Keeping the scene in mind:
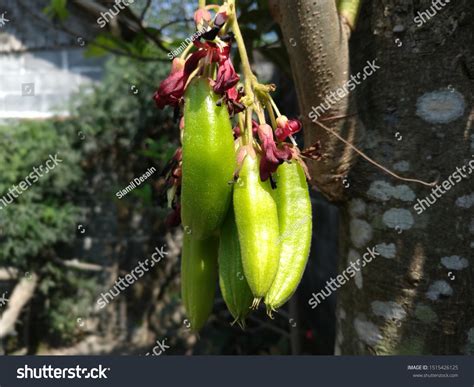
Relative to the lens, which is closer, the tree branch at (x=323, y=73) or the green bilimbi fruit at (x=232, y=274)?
the green bilimbi fruit at (x=232, y=274)

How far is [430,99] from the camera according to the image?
1.02m

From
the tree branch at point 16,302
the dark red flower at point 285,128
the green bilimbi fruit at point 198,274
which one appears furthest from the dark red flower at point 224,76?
the tree branch at point 16,302

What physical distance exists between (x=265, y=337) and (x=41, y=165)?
2643 millimetres

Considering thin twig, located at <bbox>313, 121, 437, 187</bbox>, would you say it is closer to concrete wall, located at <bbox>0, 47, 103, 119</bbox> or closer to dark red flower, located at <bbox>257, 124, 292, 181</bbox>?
dark red flower, located at <bbox>257, 124, 292, 181</bbox>

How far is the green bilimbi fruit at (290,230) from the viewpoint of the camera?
790mm

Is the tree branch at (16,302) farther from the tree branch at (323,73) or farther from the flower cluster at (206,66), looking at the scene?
the flower cluster at (206,66)

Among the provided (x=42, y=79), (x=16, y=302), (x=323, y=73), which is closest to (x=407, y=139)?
(x=323, y=73)

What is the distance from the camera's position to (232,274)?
0.80 meters

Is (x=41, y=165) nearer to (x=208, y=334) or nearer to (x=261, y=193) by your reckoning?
(x=208, y=334)

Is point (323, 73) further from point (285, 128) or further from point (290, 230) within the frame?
point (290, 230)

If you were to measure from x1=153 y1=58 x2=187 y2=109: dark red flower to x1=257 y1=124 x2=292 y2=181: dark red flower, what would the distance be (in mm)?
140

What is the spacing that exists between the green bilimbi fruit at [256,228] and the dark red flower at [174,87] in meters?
0.15

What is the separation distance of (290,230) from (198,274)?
0.60 ft

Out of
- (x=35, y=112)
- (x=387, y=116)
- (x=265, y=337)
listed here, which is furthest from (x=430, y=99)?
(x=35, y=112)
